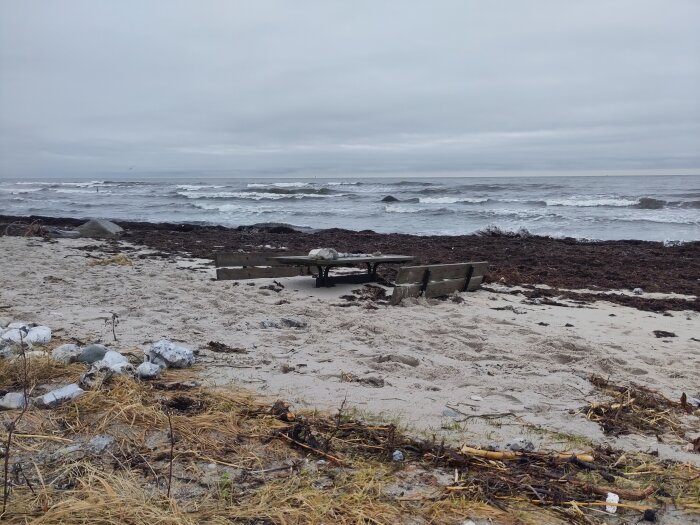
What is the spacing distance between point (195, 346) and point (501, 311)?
12.9 feet

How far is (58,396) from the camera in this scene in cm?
347

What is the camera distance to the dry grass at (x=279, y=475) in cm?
242

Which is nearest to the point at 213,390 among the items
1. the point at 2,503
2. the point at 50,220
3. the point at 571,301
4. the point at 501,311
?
the point at 2,503

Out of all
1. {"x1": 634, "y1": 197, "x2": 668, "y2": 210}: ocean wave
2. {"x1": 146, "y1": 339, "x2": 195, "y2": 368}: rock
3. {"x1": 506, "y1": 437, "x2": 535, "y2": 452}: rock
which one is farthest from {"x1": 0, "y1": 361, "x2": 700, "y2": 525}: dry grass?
{"x1": 634, "y1": 197, "x2": 668, "y2": 210}: ocean wave

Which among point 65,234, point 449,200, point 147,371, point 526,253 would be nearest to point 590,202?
point 449,200

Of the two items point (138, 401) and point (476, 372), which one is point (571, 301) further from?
point (138, 401)

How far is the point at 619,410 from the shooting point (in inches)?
146

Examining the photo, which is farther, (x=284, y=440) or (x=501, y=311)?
(x=501, y=311)

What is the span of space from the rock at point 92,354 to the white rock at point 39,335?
0.69 m

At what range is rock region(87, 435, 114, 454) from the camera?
2926 mm

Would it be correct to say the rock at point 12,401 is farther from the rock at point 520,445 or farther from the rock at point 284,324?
the rock at point 520,445

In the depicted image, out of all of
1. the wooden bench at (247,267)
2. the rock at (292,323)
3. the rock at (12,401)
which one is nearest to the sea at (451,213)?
the wooden bench at (247,267)

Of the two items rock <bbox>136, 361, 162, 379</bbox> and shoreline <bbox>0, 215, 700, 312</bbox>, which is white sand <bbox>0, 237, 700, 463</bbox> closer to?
rock <bbox>136, 361, 162, 379</bbox>

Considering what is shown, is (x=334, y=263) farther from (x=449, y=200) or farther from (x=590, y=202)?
(x=449, y=200)
